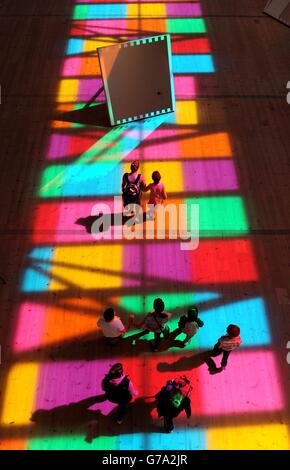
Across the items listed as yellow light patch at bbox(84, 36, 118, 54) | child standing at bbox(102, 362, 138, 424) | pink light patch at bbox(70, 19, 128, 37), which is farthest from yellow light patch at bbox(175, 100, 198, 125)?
child standing at bbox(102, 362, 138, 424)

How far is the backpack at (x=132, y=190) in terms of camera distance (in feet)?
21.7

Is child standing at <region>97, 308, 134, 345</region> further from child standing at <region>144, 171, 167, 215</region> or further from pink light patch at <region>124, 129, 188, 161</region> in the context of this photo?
pink light patch at <region>124, 129, 188, 161</region>

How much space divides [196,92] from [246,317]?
553 centimetres

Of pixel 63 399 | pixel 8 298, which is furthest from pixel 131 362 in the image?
pixel 8 298

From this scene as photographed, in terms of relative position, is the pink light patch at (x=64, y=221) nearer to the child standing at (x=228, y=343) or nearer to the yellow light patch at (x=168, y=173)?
the yellow light patch at (x=168, y=173)

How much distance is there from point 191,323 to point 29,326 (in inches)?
93.8

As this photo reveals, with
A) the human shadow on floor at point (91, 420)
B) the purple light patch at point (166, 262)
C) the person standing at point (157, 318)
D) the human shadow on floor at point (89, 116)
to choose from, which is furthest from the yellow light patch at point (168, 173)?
the human shadow on floor at point (91, 420)

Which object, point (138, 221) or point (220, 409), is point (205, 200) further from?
point (220, 409)

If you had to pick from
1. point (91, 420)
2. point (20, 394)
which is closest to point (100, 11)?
point (20, 394)

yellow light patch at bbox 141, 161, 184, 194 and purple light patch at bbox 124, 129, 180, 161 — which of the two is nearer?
yellow light patch at bbox 141, 161, 184, 194

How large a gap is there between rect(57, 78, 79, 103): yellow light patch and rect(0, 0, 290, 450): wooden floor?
39mm

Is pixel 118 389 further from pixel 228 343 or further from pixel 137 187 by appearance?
pixel 137 187

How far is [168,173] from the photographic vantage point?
25.8 ft

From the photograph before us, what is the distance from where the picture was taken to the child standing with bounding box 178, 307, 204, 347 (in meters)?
5.29
